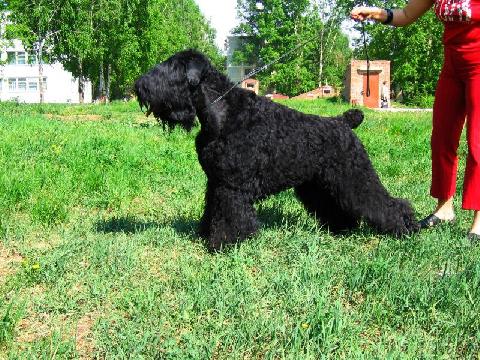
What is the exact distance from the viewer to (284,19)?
6606 cm

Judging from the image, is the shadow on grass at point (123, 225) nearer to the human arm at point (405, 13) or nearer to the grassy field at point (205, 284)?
the grassy field at point (205, 284)

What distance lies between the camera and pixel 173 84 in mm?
4098

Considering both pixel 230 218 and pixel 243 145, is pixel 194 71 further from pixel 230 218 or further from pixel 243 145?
pixel 230 218

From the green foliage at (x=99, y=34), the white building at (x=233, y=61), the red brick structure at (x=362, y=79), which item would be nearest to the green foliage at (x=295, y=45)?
the white building at (x=233, y=61)

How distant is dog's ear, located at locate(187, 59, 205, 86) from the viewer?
13.5 feet

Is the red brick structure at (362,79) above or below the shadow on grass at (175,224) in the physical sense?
above

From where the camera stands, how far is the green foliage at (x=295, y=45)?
64.1m

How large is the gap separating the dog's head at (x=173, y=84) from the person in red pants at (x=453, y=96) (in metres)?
1.62

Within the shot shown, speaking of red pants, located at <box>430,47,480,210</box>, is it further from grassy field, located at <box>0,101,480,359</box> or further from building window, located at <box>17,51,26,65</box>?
building window, located at <box>17,51,26,65</box>

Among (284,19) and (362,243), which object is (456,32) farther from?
(284,19)

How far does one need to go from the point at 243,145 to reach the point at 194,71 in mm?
753

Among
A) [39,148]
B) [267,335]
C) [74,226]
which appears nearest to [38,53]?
[39,148]

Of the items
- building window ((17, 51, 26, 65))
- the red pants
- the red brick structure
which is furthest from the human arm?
building window ((17, 51, 26, 65))

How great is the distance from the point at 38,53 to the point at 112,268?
44.8m
